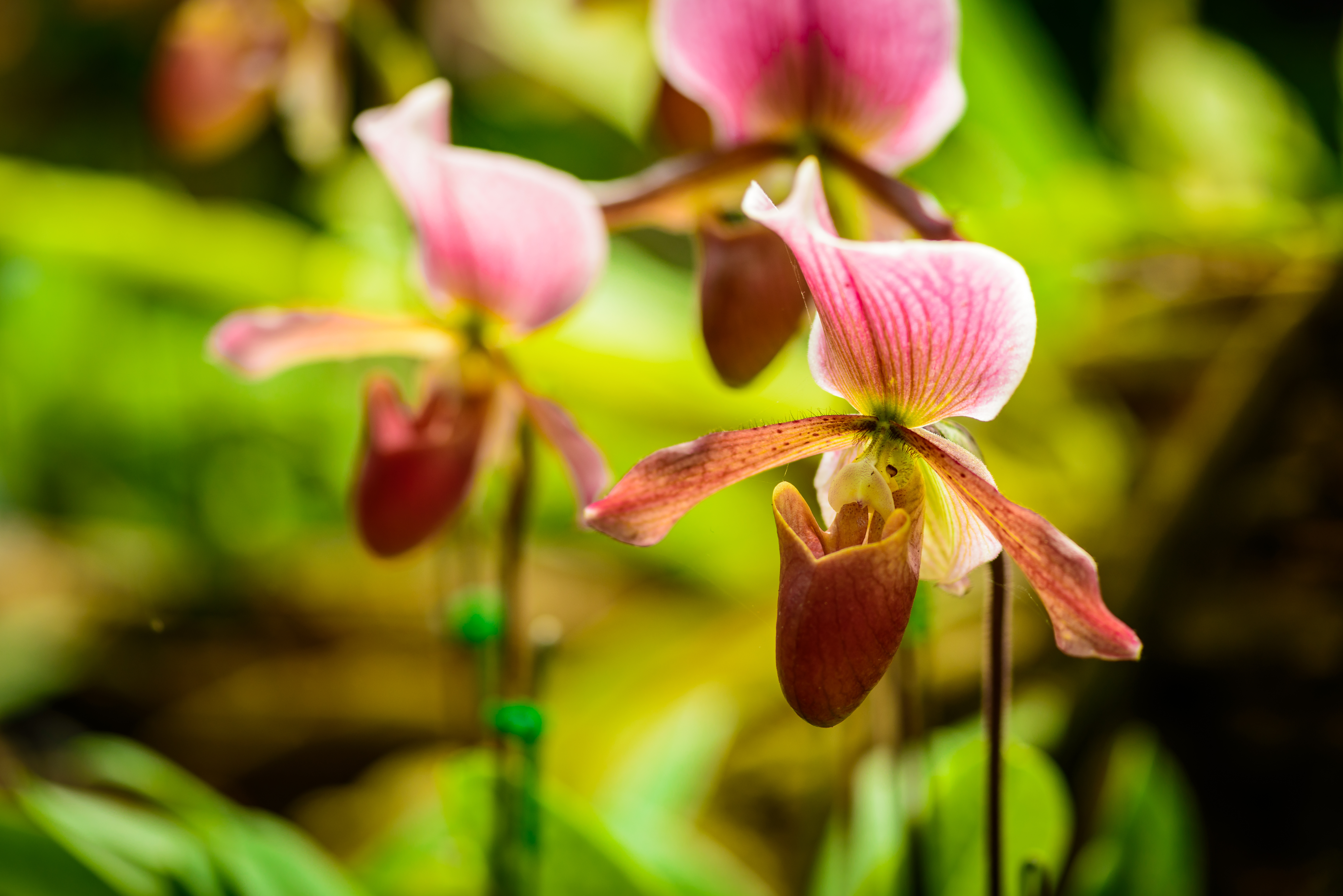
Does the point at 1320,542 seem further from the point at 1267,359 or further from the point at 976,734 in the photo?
the point at 976,734

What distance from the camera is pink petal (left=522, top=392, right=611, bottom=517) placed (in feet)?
1.69

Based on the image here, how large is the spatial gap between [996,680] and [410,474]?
31 centimetres

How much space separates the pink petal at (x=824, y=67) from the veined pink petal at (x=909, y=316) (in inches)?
7.3

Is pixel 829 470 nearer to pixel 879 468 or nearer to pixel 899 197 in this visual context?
pixel 879 468

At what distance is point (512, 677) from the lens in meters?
0.58

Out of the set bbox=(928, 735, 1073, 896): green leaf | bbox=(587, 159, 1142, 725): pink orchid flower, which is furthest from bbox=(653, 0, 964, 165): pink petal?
bbox=(928, 735, 1073, 896): green leaf

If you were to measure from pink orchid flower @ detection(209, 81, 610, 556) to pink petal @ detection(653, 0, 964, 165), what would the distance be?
9 centimetres

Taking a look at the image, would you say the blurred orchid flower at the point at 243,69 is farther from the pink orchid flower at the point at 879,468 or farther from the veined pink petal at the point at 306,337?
the pink orchid flower at the point at 879,468

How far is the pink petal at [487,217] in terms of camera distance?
1.48ft

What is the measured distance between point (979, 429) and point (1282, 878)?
1.79 feet

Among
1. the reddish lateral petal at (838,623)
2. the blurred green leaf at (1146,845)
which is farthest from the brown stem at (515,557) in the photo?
the blurred green leaf at (1146,845)

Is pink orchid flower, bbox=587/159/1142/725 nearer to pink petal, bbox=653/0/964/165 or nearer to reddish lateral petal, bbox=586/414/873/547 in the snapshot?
reddish lateral petal, bbox=586/414/873/547

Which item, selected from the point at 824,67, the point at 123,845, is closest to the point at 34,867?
the point at 123,845

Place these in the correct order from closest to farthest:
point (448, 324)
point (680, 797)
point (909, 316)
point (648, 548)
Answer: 1. point (909, 316)
2. point (448, 324)
3. point (680, 797)
4. point (648, 548)
